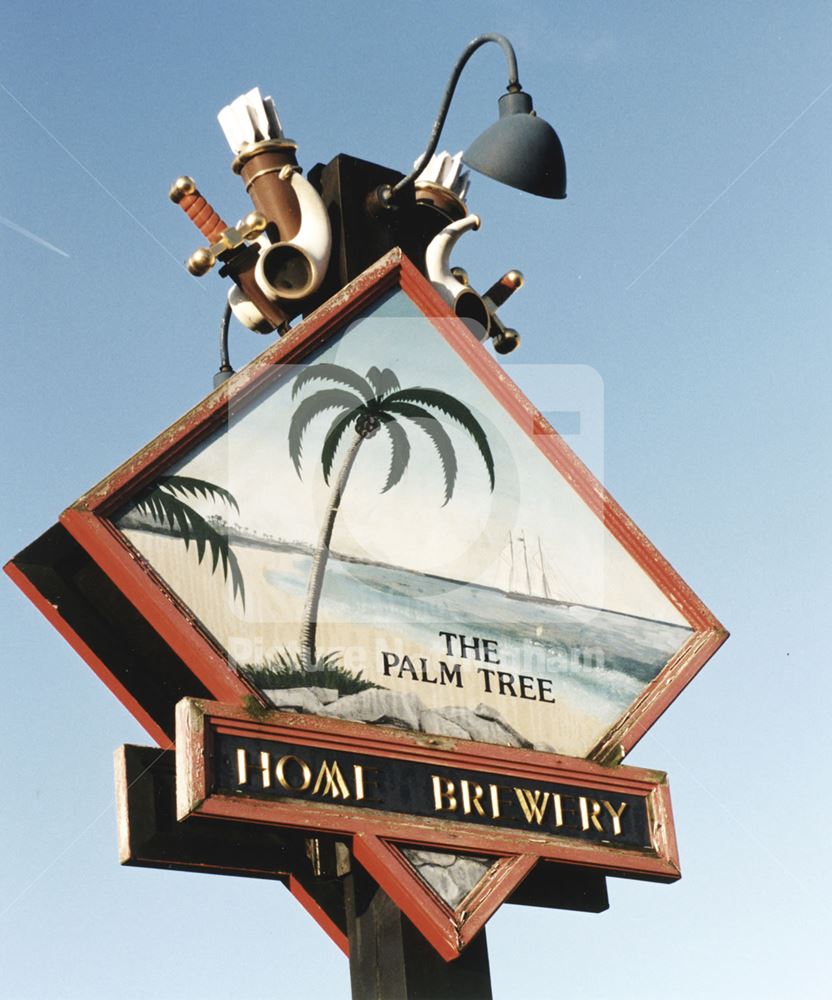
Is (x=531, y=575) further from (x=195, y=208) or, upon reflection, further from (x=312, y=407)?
(x=195, y=208)

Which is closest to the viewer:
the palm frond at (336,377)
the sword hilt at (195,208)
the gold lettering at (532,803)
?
the gold lettering at (532,803)

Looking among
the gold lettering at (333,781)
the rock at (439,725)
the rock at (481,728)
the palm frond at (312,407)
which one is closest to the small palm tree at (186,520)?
the palm frond at (312,407)

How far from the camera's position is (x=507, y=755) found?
293 inches

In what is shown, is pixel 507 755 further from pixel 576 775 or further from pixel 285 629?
pixel 285 629

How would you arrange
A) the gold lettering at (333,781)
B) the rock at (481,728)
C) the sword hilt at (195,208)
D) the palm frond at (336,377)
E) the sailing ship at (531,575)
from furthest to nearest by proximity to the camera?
the sword hilt at (195,208)
the sailing ship at (531,575)
the palm frond at (336,377)
the rock at (481,728)
the gold lettering at (333,781)

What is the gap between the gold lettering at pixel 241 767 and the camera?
670cm

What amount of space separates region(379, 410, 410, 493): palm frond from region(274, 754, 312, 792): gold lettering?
5.03 feet

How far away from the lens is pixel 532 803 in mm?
7391

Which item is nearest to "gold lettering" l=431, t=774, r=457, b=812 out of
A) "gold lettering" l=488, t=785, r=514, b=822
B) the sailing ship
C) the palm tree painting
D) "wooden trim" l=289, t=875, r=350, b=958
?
"gold lettering" l=488, t=785, r=514, b=822

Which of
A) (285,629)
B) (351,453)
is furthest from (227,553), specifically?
(351,453)

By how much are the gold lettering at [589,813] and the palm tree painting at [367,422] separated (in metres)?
1.46

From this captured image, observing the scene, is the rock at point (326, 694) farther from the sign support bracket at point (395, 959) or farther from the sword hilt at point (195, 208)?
the sword hilt at point (195, 208)

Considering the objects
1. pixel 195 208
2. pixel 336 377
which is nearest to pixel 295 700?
pixel 336 377

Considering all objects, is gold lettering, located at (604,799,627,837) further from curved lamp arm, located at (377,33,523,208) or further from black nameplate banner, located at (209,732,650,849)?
curved lamp arm, located at (377,33,523,208)
